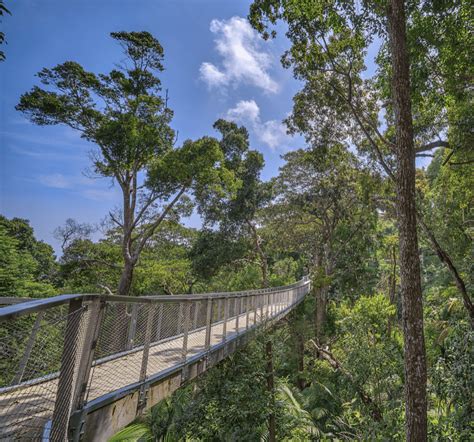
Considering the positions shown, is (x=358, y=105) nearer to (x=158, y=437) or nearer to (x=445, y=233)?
(x=445, y=233)

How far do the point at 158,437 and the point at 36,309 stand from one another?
8255mm

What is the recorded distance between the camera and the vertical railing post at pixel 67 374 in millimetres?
1707

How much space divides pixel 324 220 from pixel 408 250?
10995 millimetres

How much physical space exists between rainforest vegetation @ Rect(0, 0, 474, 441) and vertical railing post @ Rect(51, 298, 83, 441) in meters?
4.08

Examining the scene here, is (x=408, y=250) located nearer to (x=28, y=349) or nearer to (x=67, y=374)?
(x=67, y=374)

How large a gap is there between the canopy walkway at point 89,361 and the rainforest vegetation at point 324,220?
2.53 meters

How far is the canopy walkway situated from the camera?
4.99 ft

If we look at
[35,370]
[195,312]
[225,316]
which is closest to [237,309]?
[225,316]

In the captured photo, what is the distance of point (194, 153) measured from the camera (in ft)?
35.1

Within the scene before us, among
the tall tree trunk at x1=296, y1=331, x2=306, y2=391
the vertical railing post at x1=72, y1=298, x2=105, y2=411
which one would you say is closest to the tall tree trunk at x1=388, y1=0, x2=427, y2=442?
the vertical railing post at x1=72, y1=298, x2=105, y2=411

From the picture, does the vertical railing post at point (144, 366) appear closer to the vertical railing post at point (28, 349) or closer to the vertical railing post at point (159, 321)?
the vertical railing post at point (159, 321)

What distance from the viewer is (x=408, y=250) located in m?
4.34

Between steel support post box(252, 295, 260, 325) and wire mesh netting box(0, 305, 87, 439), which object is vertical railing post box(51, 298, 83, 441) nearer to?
wire mesh netting box(0, 305, 87, 439)

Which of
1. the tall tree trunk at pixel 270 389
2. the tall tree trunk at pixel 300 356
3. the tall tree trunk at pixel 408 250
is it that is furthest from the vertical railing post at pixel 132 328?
the tall tree trunk at pixel 300 356
